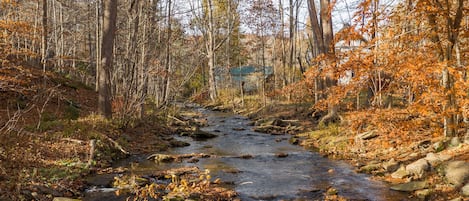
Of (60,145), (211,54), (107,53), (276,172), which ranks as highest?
(211,54)

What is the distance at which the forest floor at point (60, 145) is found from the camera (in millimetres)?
6930

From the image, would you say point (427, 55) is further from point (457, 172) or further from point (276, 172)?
point (276, 172)

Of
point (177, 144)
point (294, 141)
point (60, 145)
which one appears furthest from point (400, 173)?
point (60, 145)

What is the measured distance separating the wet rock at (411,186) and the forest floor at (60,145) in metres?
3.69

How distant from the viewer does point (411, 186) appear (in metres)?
7.96

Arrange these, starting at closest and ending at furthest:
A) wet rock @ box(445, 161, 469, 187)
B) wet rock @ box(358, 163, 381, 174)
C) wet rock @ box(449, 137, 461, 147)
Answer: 1. wet rock @ box(445, 161, 469, 187)
2. wet rock @ box(449, 137, 461, 147)
3. wet rock @ box(358, 163, 381, 174)

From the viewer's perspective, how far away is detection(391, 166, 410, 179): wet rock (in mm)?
8852

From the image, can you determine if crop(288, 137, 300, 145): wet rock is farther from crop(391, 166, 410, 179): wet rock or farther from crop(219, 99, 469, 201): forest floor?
crop(391, 166, 410, 179): wet rock

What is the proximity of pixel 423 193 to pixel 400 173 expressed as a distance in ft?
5.02

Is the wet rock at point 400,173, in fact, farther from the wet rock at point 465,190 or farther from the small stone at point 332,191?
the small stone at point 332,191

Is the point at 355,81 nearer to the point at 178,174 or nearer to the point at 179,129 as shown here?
the point at 178,174

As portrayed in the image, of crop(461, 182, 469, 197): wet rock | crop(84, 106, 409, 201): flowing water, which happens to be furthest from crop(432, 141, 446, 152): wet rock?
crop(461, 182, 469, 197): wet rock

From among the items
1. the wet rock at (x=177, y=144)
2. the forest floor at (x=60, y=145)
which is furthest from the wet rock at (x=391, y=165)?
the wet rock at (x=177, y=144)

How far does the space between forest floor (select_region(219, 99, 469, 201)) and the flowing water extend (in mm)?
494
